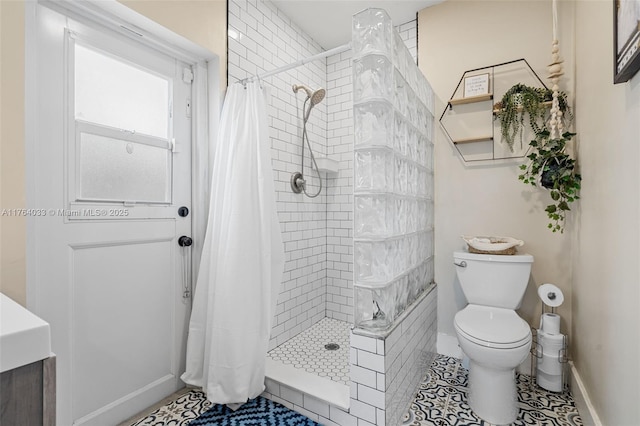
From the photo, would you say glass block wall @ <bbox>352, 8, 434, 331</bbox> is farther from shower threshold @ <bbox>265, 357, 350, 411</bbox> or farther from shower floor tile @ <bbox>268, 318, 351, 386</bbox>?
shower floor tile @ <bbox>268, 318, 351, 386</bbox>

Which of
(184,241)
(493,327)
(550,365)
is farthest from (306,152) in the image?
(550,365)

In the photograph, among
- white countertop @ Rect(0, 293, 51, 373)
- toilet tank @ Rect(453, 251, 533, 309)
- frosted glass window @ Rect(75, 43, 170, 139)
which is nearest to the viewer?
white countertop @ Rect(0, 293, 51, 373)

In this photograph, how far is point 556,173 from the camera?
186 cm

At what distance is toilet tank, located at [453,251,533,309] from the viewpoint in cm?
196

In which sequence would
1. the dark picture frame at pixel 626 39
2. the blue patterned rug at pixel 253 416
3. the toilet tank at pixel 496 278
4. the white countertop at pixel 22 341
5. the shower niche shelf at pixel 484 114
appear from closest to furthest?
the white countertop at pixel 22 341
the dark picture frame at pixel 626 39
the blue patterned rug at pixel 253 416
the toilet tank at pixel 496 278
the shower niche shelf at pixel 484 114

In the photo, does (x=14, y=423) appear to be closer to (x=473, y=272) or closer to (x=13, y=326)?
(x=13, y=326)

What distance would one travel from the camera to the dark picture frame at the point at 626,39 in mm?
994

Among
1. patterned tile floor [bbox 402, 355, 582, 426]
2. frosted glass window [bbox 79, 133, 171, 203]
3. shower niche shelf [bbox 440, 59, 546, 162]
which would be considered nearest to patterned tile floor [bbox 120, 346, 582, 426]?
patterned tile floor [bbox 402, 355, 582, 426]

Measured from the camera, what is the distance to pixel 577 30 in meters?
1.88

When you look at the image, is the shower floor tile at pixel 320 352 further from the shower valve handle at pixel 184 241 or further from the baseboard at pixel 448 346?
A: the shower valve handle at pixel 184 241

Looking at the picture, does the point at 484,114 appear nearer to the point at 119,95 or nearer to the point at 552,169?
the point at 552,169

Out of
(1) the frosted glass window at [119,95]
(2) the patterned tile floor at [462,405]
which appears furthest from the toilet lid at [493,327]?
(1) the frosted glass window at [119,95]

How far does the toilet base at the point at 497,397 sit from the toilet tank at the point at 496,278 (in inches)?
18.4

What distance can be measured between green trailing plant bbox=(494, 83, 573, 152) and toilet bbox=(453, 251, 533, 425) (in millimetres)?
832
